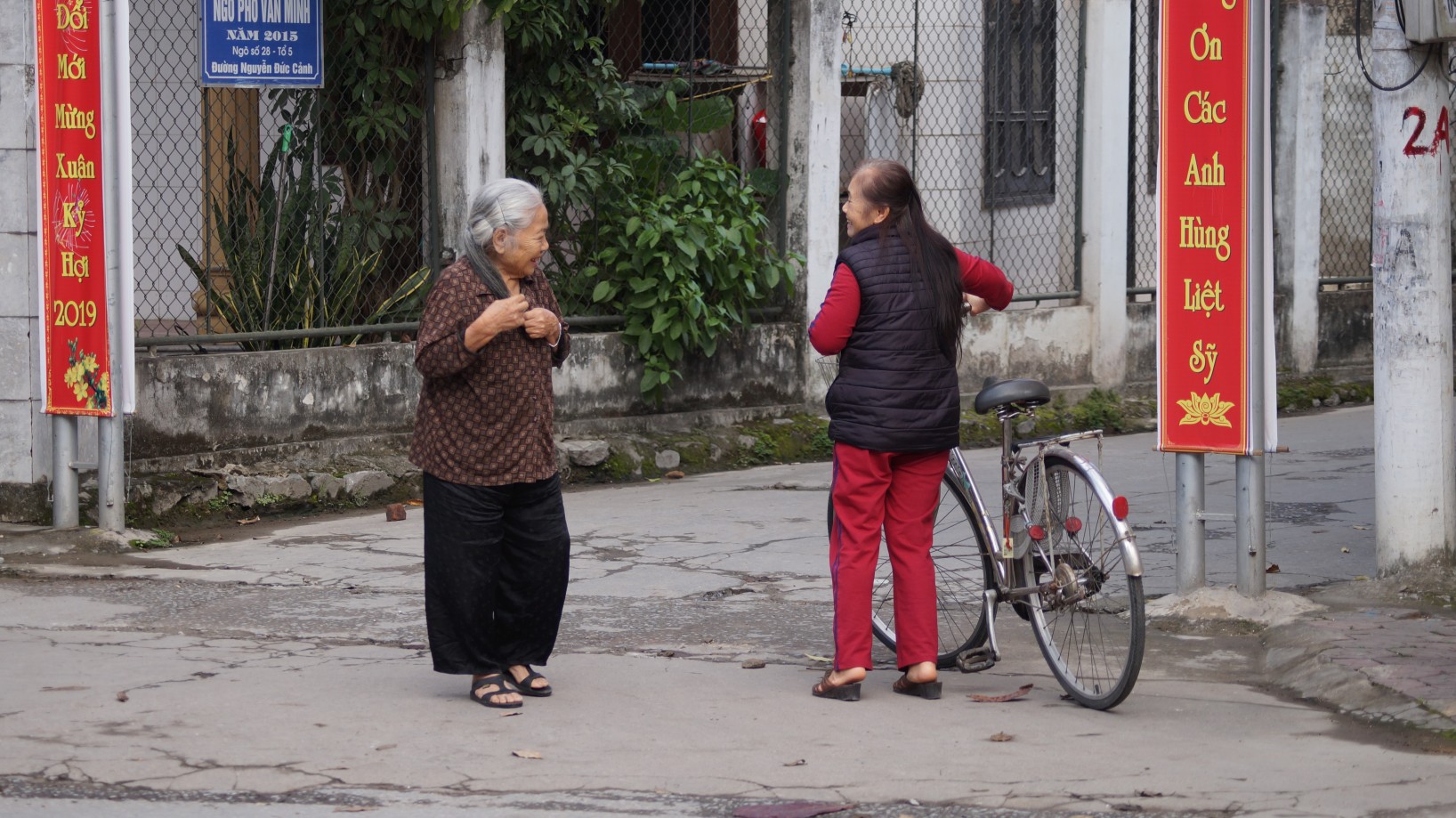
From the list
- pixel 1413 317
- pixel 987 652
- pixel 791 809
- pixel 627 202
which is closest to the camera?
pixel 791 809

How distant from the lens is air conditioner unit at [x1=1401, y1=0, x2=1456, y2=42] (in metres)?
6.42

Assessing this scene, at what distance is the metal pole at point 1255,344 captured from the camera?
6309 mm

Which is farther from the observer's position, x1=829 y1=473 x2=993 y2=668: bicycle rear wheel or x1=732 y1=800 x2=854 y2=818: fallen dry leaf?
x1=829 y1=473 x2=993 y2=668: bicycle rear wheel

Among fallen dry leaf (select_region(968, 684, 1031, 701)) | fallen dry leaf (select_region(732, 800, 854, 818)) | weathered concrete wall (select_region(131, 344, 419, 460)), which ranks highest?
weathered concrete wall (select_region(131, 344, 419, 460))

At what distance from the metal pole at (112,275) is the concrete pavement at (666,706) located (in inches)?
17.6

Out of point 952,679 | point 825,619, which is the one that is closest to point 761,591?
point 825,619

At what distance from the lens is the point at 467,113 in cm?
979

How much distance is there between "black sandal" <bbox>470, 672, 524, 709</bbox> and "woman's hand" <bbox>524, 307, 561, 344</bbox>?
1.08 meters

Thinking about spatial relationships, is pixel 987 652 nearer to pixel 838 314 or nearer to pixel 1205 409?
pixel 838 314

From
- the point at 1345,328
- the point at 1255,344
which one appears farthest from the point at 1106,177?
the point at 1255,344

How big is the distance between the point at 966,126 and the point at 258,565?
6859mm

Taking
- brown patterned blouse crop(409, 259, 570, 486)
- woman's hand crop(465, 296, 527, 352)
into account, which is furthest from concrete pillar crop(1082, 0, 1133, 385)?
woman's hand crop(465, 296, 527, 352)

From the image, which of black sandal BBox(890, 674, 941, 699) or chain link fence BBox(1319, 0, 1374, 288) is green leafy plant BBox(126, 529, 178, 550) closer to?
black sandal BBox(890, 674, 941, 699)

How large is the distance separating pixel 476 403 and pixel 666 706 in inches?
43.9
